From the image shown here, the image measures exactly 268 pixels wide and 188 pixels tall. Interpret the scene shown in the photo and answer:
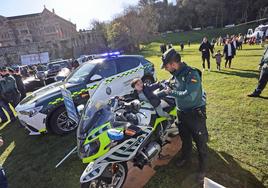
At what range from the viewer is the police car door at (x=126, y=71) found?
541 cm

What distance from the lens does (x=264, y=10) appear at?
46.2m

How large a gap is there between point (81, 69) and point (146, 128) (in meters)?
3.35

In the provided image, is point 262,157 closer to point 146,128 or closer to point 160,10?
point 146,128

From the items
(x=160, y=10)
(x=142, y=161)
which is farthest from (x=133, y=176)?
(x=160, y=10)

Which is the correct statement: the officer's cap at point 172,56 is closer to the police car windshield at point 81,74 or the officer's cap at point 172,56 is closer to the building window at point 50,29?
the police car windshield at point 81,74

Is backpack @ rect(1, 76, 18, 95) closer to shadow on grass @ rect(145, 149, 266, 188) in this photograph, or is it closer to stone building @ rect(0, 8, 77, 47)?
shadow on grass @ rect(145, 149, 266, 188)

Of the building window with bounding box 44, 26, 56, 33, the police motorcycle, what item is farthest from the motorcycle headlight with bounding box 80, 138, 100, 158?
the building window with bounding box 44, 26, 56, 33

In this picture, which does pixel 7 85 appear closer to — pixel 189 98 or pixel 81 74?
pixel 81 74

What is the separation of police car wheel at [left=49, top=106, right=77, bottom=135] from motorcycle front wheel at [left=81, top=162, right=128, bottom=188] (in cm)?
264

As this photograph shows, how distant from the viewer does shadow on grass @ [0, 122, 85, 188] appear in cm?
342

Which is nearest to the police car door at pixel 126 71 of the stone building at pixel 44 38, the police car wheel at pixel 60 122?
the police car wheel at pixel 60 122

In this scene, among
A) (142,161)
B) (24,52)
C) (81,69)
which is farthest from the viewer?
(24,52)

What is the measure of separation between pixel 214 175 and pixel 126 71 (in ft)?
12.5

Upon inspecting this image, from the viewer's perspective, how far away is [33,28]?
50.3 metres
